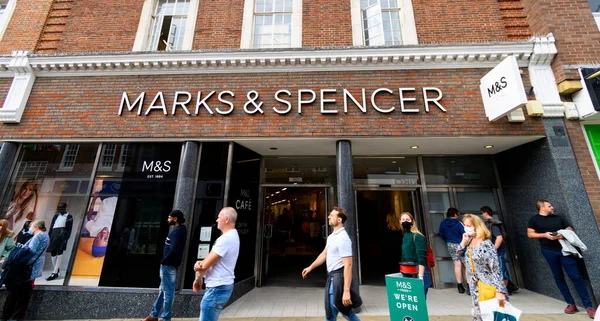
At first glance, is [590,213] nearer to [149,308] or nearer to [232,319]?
[232,319]

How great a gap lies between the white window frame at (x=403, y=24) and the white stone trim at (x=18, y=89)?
8592mm

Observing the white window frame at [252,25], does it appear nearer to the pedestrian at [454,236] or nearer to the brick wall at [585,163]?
the pedestrian at [454,236]

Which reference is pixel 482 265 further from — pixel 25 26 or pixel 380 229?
pixel 25 26

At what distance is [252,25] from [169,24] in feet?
8.53

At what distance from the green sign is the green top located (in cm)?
74

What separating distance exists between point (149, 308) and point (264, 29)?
24.4 ft

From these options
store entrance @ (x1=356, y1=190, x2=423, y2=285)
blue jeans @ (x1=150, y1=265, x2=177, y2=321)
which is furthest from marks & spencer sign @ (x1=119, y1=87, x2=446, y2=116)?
blue jeans @ (x1=150, y1=265, x2=177, y2=321)

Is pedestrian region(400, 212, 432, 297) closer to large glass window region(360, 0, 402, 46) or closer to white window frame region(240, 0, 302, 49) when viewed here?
large glass window region(360, 0, 402, 46)

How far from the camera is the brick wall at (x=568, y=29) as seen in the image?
5723 millimetres

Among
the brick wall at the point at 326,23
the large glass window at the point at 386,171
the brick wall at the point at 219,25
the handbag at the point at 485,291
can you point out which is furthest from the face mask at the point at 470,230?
the brick wall at the point at 219,25

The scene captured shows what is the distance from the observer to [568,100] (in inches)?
223

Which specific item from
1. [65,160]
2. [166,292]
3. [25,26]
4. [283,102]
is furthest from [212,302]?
[25,26]

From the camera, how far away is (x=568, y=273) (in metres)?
4.65

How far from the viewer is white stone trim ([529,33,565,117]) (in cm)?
555
